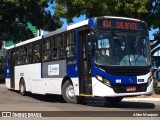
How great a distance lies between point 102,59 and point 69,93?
2.84 meters

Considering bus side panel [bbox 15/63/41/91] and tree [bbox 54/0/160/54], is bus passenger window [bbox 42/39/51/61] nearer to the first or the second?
bus side panel [bbox 15/63/41/91]

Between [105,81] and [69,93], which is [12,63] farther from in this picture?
[105,81]

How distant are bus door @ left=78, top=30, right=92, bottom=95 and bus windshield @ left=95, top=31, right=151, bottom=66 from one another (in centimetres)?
73

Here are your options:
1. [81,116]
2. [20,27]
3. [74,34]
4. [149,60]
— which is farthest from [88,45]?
[20,27]

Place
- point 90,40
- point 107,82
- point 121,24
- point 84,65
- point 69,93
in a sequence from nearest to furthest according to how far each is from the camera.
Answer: point 107,82 → point 90,40 → point 121,24 → point 84,65 → point 69,93

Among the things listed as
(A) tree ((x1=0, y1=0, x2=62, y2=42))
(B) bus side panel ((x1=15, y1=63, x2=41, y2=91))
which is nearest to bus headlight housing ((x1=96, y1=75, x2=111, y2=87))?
(B) bus side panel ((x1=15, y1=63, x2=41, y2=91))

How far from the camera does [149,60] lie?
15.5m

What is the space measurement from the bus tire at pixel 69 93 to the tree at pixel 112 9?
543 centimetres

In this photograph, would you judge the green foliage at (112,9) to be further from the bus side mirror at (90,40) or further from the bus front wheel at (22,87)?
the bus side mirror at (90,40)

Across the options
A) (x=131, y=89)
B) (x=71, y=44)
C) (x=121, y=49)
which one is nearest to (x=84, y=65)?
(x=71, y=44)

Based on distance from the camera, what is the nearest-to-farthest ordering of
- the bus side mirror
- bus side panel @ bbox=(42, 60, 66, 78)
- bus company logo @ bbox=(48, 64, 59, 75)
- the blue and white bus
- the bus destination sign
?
the blue and white bus → the bus side mirror → the bus destination sign → bus side panel @ bbox=(42, 60, 66, 78) → bus company logo @ bbox=(48, 64, 59, 75)

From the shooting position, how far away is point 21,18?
41062 millimetres

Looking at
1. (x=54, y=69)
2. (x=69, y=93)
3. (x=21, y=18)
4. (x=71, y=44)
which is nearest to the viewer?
(x=71, y=44)

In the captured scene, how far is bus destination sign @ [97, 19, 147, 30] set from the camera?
50.1 ft
